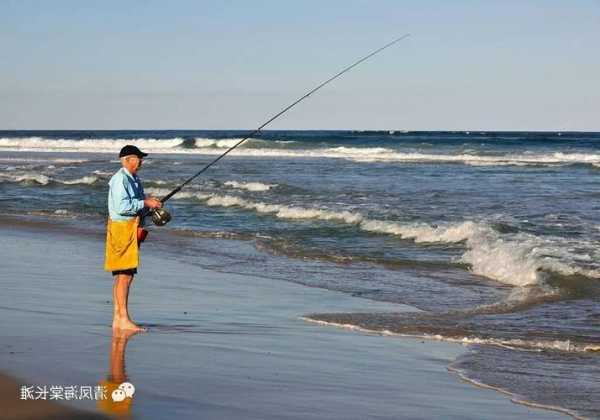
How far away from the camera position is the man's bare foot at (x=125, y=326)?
6.61 m

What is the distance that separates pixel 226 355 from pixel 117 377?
3.03 feet

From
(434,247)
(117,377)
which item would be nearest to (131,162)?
(117,377)

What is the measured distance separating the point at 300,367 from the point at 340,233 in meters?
8.45

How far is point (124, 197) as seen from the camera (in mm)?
6684

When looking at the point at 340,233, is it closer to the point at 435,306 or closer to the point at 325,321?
the point at 435,306

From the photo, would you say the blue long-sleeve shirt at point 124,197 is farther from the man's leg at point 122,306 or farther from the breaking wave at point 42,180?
the breaking wave at point 42,180

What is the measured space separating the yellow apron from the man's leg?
8cm

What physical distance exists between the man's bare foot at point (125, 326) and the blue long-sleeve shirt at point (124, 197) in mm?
657

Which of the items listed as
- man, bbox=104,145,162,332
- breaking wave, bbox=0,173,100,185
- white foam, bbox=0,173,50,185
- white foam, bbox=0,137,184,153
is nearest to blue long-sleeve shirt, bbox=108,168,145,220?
man, bbox=104,145,162,332

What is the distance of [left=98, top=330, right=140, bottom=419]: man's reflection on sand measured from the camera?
4590mm

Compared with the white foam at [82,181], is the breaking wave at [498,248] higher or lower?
lower

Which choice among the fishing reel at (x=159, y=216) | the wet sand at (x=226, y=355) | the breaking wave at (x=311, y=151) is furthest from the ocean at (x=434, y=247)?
the breaking wave at (x=311, y=151)

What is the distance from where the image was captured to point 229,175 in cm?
2975

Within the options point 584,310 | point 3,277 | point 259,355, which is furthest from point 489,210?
point 259,355
